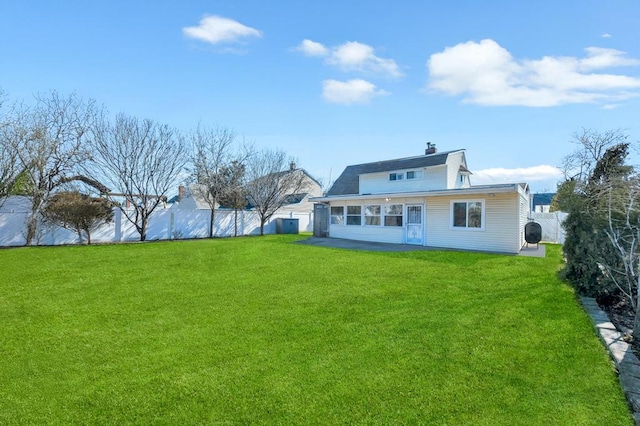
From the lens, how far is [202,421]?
9.66ft

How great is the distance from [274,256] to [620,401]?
957 cm

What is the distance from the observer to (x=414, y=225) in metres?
16.6

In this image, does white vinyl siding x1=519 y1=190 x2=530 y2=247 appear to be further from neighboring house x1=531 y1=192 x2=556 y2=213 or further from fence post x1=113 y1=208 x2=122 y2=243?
neighboring house x1=531 y1=192 x2=556 y2=213

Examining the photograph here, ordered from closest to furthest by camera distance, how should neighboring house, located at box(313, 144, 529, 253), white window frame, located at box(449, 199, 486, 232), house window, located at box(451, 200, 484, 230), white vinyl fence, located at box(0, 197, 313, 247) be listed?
neighboring house, located at box(313, 144, 529, 253)
white window frame, located at box(449, 199, 486, 232)
house window, located at box(451, 200, 484, 230)
white vinyl fence, located at box(0, 197, 313, 247)

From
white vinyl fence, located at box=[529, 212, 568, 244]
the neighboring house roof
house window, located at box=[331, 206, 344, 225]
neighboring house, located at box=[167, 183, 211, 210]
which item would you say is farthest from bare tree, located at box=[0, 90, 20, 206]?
the neighboring house roof

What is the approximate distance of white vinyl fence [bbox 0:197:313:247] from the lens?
15.0 m

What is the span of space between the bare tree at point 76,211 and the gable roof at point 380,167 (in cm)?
1453

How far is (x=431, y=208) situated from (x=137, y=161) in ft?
48.4

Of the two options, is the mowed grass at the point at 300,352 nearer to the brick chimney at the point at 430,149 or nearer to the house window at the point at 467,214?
the house window at the point at 467,214

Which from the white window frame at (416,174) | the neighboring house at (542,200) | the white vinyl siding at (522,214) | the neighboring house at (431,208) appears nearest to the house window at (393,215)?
the neighboring house at (431,208)

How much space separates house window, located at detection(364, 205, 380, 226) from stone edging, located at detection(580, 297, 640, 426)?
1190cm

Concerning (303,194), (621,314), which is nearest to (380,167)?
(303,194)

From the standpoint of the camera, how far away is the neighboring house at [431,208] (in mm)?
13891

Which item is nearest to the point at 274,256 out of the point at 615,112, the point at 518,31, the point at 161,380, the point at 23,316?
the point at 23,316
